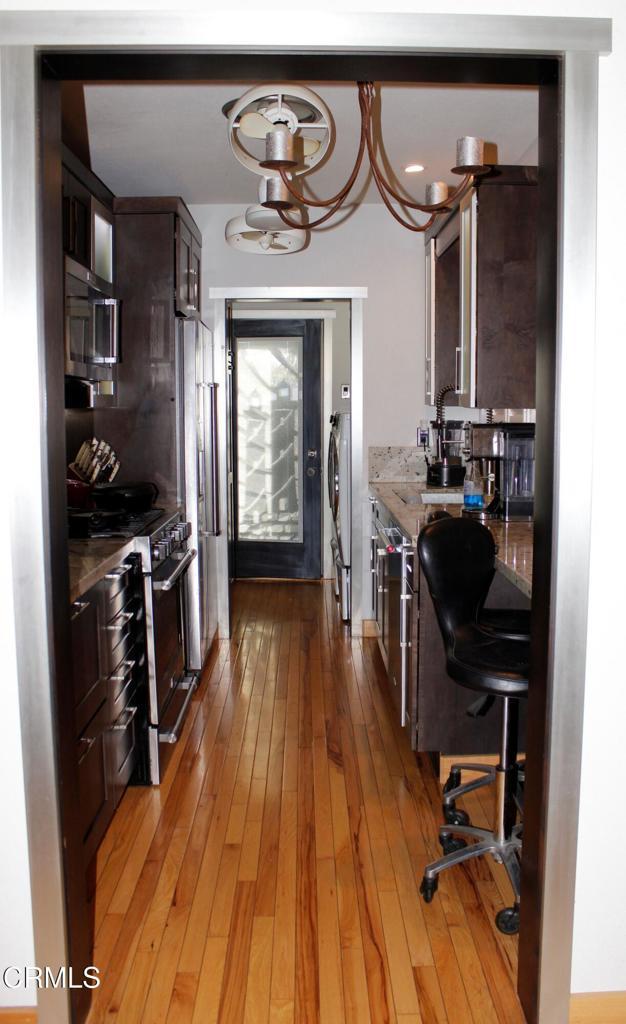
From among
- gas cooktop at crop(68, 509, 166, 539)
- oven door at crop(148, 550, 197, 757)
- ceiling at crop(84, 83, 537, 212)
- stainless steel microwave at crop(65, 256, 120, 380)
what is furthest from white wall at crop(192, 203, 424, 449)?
gas cooktop at crop(68, 509, 166, 539)

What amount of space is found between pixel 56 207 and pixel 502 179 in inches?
94.5

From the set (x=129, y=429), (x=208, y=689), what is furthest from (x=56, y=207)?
(x=208, y=689)

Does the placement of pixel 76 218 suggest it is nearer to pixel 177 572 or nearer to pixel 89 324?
pixel 89 324

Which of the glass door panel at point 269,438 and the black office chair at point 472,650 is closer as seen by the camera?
the black office chair at point 472,650

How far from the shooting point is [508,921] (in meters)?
2.26

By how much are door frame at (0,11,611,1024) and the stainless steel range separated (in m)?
1.39

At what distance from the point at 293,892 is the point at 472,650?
907 mm

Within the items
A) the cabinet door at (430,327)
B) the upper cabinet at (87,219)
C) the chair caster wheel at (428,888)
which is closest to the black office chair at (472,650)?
the chair caster wheel at (428,888)

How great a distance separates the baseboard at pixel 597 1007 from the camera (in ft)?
6.03

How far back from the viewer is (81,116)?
353 cm

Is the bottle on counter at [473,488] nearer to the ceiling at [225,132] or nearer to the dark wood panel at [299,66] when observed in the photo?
the ceiling at [225,132]

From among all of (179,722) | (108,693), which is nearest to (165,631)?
(179,722)

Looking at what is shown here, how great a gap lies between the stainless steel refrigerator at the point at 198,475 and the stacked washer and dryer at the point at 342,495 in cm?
98

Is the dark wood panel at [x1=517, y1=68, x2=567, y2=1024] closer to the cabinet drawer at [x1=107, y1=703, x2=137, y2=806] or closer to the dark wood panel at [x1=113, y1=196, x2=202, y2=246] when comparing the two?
the cabinet drawer at [x1=107, y1=703, x2=137, y2=806]
